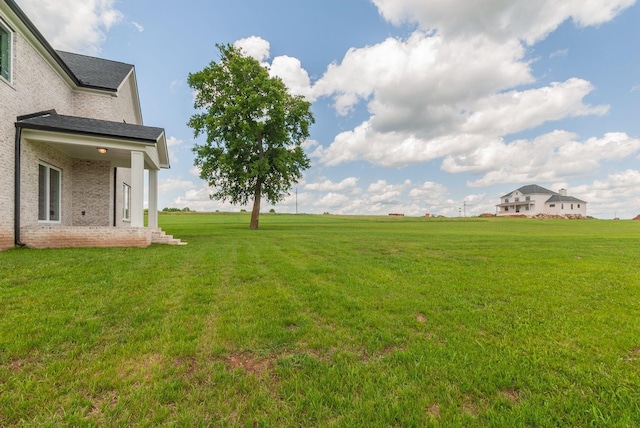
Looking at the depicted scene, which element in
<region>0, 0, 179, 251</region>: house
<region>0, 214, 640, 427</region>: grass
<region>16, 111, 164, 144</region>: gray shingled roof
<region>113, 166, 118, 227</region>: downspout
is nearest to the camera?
<region>0, 214, 640, 427</region>: grass

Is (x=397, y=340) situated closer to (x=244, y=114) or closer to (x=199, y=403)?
(x=199, y=403)

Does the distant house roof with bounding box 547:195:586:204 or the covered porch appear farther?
the distant house roof with bounding box 547:195:586:204

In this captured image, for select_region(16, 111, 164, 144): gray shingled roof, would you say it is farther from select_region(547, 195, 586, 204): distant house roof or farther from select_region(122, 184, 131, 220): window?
select_region(547, 195, 586, 204): distant house roof

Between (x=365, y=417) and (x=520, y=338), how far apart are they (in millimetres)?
2424

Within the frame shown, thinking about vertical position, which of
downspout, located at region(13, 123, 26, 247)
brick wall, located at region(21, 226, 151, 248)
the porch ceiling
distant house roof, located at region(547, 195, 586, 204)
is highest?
distant house roof, located at region(547, 195, 586, 204)

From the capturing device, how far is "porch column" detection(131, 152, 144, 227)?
10.0m

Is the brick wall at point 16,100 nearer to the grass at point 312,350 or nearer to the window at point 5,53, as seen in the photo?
the window at point 5,53

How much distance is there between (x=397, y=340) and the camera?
3338mm

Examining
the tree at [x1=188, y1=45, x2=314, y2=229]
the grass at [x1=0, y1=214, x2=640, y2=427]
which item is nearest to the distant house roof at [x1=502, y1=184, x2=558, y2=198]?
the tree at [x1=188, y1=45, x2=314, y2=229]

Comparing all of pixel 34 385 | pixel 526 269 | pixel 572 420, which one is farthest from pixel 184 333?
pixel 526 269

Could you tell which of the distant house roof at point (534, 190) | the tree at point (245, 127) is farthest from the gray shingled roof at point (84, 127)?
the distant house roof at point (534, 190)

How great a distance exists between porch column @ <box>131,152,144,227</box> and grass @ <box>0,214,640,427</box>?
424cm

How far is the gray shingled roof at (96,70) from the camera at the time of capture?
43.3ft

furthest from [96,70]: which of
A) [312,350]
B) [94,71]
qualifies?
[312,350]
